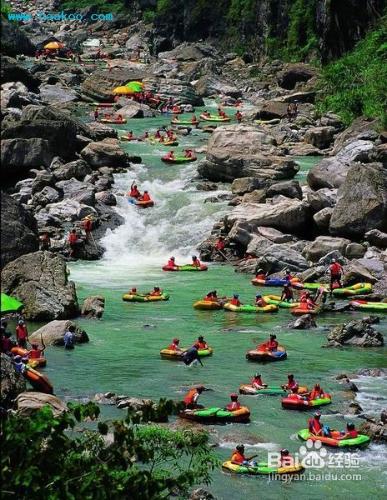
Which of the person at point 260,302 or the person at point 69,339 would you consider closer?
the person at point 69,339

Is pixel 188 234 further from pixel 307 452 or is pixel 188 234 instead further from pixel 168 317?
pixel 307 452

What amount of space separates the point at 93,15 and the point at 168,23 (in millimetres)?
20157

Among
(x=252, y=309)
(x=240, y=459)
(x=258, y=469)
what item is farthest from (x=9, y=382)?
(x=252, y=309)

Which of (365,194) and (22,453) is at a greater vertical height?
(22,453)

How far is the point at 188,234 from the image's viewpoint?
Result: 4156 centimetres

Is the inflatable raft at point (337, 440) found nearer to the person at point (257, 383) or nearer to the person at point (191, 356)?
the person at point (257, 383)

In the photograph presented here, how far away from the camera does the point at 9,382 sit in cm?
2023

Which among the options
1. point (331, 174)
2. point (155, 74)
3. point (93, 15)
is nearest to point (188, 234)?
point (331, 174)

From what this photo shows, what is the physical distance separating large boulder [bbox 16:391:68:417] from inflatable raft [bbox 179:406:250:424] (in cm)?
270

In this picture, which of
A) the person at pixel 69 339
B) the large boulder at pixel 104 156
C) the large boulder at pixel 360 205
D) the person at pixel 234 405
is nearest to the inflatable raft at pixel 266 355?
the person at pixel 234 405

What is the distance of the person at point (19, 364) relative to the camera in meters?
21.8

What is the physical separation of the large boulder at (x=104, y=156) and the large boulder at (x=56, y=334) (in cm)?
2136

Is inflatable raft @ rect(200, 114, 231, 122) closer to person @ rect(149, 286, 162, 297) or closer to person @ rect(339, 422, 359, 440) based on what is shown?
person @ rect(149, 286, 162, 297)

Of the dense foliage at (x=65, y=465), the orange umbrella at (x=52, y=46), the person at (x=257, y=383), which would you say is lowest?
the person at (x=257, y=383)
